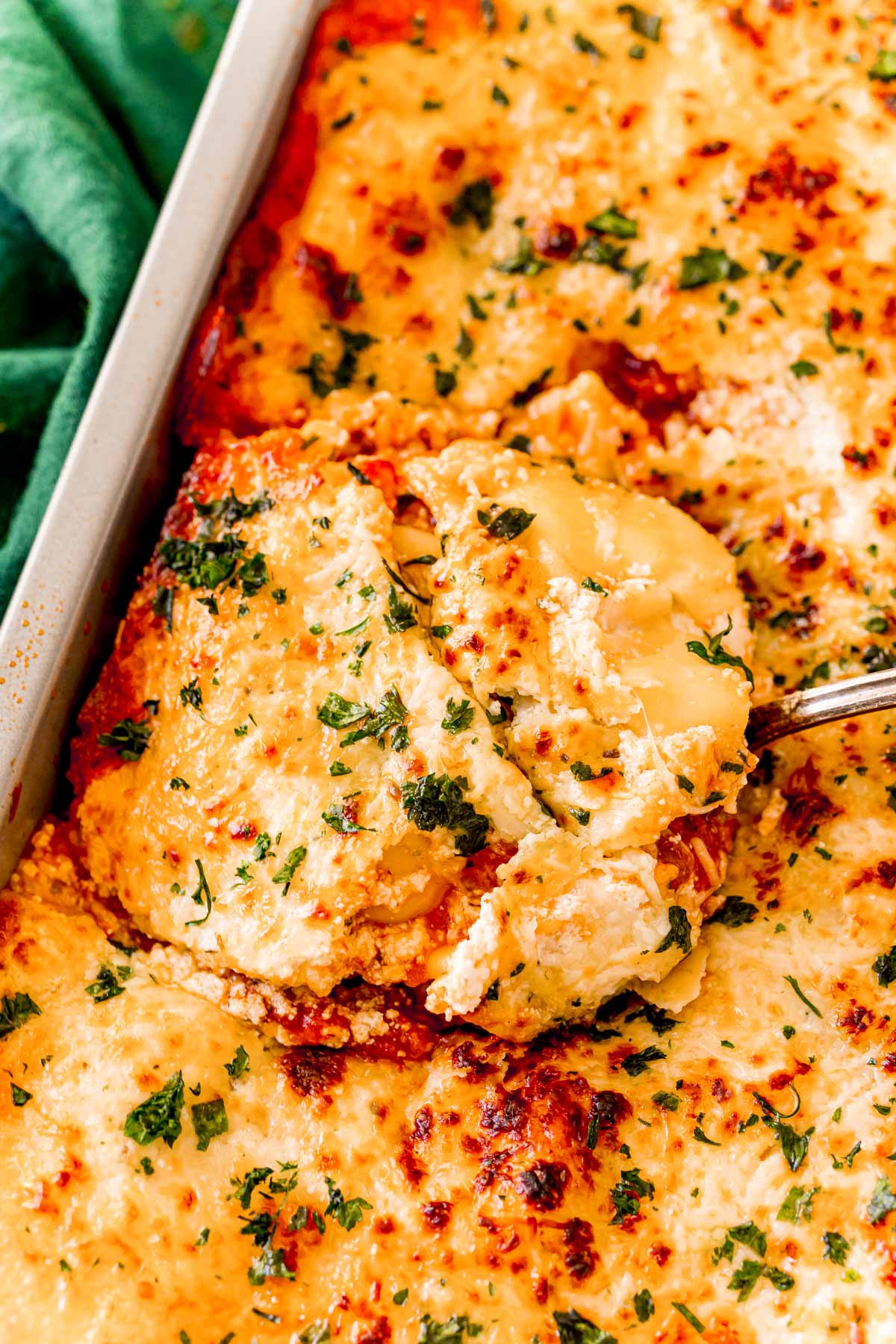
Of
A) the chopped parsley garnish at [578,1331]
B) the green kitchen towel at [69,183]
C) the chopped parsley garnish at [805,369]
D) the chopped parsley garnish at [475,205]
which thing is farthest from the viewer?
the green kitchen towel at [69,183]

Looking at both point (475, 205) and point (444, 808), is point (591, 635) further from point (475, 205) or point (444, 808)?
point (475, 205)

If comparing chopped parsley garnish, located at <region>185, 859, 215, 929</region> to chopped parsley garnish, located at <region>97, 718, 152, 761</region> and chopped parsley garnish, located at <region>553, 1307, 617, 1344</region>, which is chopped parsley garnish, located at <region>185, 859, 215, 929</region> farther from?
chopped parsley garnish, located at <region>553, 1307, 617, 1344</region>

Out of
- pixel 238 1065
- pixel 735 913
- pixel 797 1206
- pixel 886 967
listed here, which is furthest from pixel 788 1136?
pixel 238 1065

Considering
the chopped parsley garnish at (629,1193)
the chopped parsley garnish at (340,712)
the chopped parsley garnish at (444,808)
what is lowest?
the chopped parsley garnish at (629,1193)

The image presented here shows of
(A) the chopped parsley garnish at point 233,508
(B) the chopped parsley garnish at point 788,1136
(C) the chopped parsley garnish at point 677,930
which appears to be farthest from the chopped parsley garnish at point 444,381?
(B) the chopped parsley garnish at point 788,1136

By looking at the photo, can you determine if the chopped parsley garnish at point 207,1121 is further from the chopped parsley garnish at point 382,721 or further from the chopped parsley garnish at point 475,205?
the chopped parsley garnish at point 475,205

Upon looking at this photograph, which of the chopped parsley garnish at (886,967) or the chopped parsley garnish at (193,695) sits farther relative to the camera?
the chopped parsley garnish at (193,695)

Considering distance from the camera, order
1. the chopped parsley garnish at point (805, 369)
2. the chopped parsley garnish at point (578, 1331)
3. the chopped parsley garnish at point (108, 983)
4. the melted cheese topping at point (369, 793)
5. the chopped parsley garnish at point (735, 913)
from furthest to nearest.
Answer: the chopped parsley garnish at point (805, 369), the chopped parsley garnish at point (735, 913), the chopped parsley garnish at point (108, 983), the melted cheese topping at point (369, 793), the chopped parsley garnish at point (578, 1331)

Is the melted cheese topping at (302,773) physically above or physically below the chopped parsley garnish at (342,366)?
below

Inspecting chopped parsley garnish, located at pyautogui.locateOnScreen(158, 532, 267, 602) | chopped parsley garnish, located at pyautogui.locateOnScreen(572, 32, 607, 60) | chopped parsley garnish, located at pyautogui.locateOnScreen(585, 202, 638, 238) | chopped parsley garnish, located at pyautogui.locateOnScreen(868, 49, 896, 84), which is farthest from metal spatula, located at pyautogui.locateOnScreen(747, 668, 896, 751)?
chopped parsley garnish, located at pyautogui.locateOnScreen(572, 32, 607, 60)
